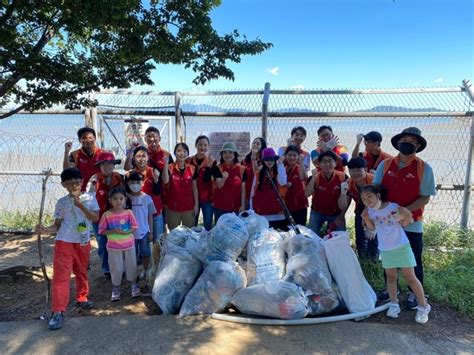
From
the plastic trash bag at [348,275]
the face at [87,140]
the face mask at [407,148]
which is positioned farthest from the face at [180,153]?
the face mask at [407,148]

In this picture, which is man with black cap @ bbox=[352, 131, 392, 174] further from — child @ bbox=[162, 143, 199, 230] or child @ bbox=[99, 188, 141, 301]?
child @ bbox=[99, 188, 141, 301]

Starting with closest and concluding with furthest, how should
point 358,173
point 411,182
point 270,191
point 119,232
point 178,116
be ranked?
point 411,182 → point 119,232 → point 358,173 → point 270,191 → point 178,116

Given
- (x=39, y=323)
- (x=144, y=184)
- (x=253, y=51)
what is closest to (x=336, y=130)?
(x=253, y=51)

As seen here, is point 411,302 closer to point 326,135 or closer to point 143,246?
point 326,135

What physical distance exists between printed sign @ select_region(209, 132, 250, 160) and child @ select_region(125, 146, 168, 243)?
4.02 ft

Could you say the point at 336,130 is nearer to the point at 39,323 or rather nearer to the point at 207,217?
the point at 207,217

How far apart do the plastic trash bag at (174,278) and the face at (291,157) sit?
171 cm

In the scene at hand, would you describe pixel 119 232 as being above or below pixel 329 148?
below

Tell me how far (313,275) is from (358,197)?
4.01 feet

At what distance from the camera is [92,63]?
169 inches

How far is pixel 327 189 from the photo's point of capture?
470 cm

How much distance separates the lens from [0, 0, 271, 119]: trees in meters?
3.53

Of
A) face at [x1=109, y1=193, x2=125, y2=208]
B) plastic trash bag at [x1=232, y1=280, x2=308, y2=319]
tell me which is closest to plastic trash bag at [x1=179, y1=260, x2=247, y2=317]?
plastic trash bag at [x1=232, y1=280, x2=308, y2=319]

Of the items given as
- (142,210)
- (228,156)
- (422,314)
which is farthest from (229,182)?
→ (422,314)
